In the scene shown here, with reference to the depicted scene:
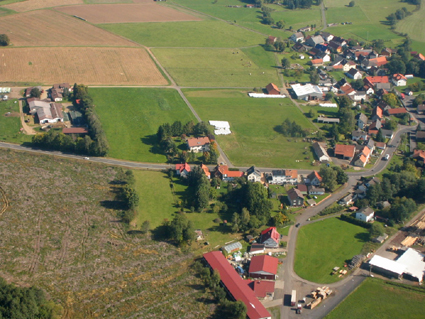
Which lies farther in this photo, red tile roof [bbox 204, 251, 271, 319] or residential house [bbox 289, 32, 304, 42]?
residential house [bbox 289, 32, 304, 42]

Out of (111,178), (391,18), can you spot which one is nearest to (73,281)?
(111,178)

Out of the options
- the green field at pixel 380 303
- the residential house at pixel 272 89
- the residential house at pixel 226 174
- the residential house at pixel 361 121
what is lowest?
the green field at pixel 380 303

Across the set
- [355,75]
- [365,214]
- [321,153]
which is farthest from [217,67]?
[365,214]

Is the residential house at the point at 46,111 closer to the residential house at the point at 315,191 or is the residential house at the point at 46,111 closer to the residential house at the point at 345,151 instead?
the residential house at the point at 315,191

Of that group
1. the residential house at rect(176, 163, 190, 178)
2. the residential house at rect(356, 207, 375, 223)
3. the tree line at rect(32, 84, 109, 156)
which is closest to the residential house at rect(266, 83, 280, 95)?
the residential house at rect(176, 163, 190, 178)

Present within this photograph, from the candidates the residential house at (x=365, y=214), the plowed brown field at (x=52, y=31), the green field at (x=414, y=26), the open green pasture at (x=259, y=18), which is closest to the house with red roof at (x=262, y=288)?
the residential house at (x=365, y=214)

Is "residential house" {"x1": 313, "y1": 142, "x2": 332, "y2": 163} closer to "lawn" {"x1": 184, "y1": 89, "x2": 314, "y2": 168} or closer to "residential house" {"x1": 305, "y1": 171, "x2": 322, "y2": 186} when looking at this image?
"lawn" {"x1": 184, "y1": 89, "x2": 314, "y2": 168}
